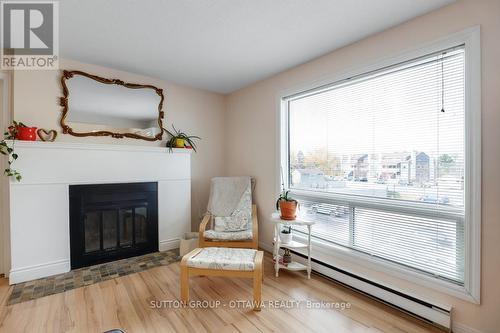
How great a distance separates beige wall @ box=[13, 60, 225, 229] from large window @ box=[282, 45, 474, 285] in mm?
1741

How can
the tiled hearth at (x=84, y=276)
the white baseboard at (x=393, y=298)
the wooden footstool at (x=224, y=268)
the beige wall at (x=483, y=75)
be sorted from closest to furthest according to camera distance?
the beige wall at (x=483, y=75), the white baseboard at (x=393, y=298), the wooden footstool at (x=224, y=268), the tiled hearth at (x=84, y=276)

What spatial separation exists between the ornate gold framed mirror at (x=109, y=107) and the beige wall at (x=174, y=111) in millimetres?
83

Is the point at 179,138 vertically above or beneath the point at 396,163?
above

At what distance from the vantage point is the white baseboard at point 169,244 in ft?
10.6

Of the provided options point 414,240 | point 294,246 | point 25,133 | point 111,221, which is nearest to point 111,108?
point 25,133

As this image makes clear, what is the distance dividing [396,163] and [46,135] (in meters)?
3.58

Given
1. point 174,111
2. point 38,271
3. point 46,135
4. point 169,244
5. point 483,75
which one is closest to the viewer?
point 483,75

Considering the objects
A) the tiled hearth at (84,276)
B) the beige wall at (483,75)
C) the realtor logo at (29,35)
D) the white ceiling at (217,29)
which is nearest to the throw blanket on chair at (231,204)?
the tiled hearth at (84,276)

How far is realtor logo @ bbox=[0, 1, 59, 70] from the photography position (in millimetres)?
1848

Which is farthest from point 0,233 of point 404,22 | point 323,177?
point 404,22

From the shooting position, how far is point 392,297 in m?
1.94

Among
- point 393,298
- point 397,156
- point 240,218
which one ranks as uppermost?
point 397,156

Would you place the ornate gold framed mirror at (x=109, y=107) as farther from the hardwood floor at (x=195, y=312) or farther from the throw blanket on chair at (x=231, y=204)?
the hardwood floor at (x=195, y=312)

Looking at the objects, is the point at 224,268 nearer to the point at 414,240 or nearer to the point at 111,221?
the point at 414,240
